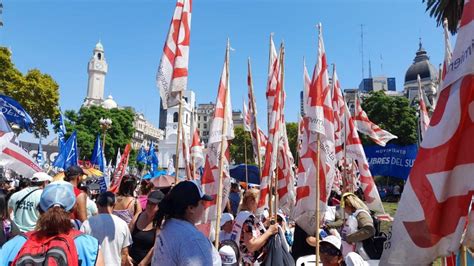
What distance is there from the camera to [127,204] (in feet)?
18.3

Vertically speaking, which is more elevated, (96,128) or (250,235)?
(96,128)

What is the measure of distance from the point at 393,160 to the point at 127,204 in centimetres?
785

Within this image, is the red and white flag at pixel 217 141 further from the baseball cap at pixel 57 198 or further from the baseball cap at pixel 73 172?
the baseball cap at pixel 57 198

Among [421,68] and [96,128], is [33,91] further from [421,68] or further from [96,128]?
[421,68]

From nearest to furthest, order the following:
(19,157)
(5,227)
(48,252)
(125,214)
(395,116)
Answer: (48,252)
(5,227)
(125,214)
(19,157)
(395,116)

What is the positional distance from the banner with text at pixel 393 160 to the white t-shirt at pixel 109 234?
27.0 feet

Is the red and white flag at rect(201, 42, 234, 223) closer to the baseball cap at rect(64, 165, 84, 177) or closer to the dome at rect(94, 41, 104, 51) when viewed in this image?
the baseball cap at rect(64, 165, 84, 177)

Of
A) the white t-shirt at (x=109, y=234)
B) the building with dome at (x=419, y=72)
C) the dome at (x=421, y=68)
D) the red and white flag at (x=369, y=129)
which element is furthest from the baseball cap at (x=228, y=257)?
the dome at (x=421, y=68)

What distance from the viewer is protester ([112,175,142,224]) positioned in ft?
17.9

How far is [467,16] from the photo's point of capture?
214 cm

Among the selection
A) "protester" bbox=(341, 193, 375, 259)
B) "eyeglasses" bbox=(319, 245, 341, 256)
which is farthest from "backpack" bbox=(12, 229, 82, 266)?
"protester" bbox=(341, 193, 375, 259)

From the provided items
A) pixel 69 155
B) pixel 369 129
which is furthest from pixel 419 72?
pixel 69 155

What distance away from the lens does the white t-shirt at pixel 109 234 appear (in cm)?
417

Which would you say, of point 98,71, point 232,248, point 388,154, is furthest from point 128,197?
point 98,71
